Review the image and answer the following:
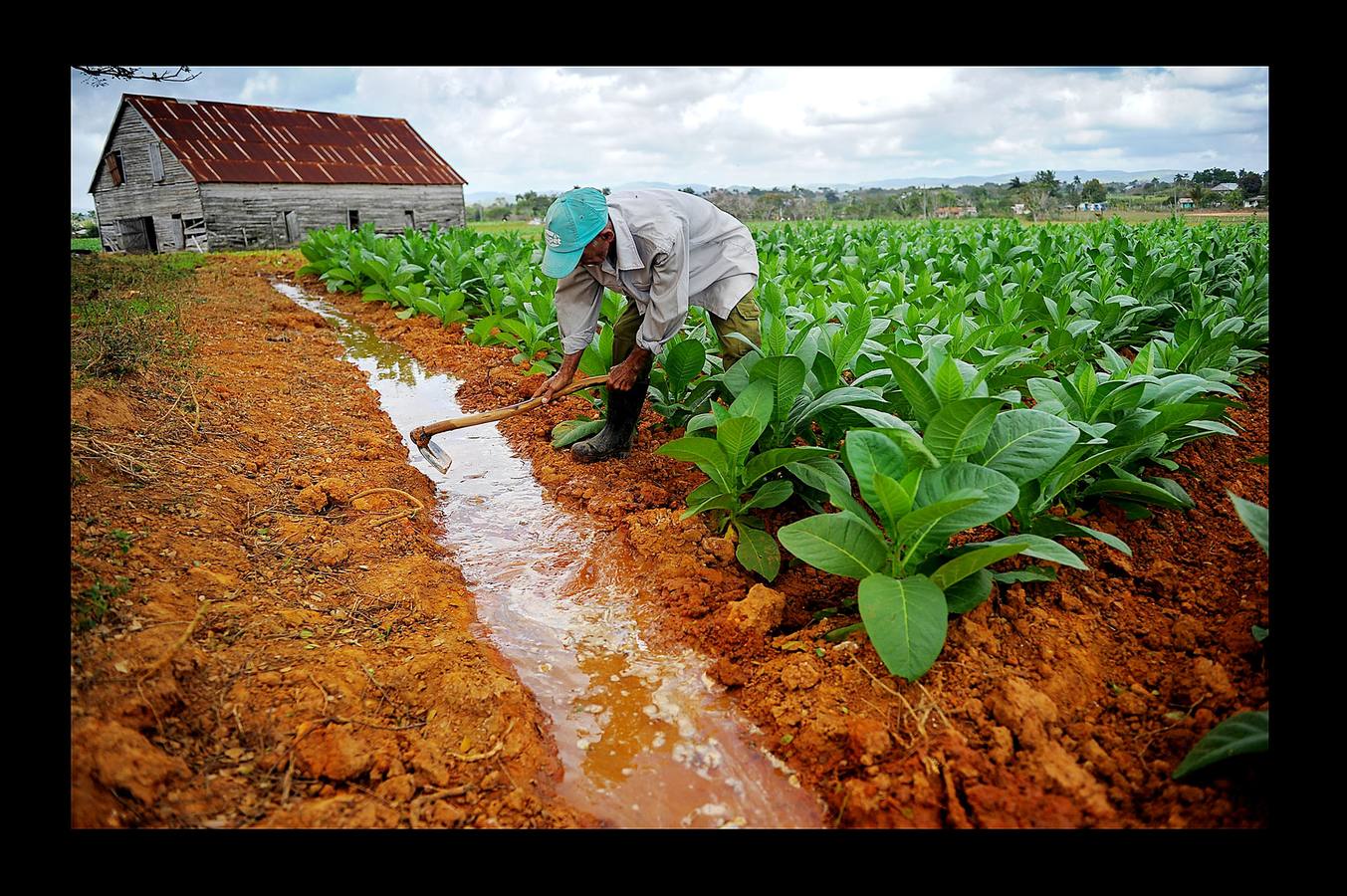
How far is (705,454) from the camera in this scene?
9.78 ft

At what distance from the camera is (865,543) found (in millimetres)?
2352

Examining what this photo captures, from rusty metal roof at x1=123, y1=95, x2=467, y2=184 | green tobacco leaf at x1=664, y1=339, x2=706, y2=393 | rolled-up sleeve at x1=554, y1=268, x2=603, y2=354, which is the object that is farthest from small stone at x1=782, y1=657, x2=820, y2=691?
rusty metal roof at x1=123, y1=95, x2=467, y2=184

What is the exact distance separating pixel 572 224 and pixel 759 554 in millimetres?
1551

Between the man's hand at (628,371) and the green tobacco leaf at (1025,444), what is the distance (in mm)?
1731

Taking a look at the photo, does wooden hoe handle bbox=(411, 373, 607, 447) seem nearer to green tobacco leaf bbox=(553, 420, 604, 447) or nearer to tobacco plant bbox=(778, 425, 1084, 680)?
green tobacco leaf bbox=(553, 420, 604, 447)

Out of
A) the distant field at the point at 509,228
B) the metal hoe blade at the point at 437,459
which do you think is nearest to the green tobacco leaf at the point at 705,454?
the metal hoe blade at the point at 437,459

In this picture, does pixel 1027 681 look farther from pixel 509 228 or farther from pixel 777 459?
pixel 509 228

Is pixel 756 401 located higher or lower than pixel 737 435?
higher

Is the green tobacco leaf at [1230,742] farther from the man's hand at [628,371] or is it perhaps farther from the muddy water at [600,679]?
the man's hand at [628,371]

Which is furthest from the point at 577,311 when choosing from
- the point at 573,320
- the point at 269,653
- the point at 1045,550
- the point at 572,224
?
the point at 1045,550

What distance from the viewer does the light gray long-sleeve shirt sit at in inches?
134

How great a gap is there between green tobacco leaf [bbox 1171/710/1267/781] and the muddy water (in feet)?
2.87
